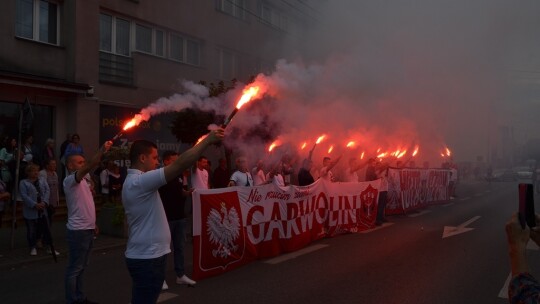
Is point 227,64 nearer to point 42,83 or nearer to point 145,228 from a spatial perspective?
point 42,83

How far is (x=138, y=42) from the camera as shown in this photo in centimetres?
1430

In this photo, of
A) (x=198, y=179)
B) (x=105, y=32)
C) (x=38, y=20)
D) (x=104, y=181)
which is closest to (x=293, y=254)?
(x=198, y=179)

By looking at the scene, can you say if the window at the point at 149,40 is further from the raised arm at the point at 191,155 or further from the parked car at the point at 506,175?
the raised arm at the point at 191,155

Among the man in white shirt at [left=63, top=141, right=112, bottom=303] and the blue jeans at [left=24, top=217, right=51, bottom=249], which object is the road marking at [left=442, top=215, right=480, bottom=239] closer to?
the man in white shirt at [left=63, top=141, right=112, bottom=303]

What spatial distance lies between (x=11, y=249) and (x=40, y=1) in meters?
7.20

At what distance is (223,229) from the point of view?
617 centimetres

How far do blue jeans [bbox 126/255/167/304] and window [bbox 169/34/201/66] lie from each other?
13.0 m

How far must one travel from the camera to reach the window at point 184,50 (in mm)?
15297

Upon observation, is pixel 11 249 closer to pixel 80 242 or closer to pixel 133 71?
pixel 80 242

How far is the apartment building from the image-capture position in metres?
11.4

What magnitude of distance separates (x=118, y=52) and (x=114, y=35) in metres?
0.48

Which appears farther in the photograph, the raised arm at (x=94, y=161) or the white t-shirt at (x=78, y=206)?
the white t-shirt at (x=78, y=206)

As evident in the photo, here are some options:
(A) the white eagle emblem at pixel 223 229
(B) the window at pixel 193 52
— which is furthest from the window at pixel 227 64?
(A) the white eagle emblem at pixel 223 229

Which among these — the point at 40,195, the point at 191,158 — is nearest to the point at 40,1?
the point at 40,195
